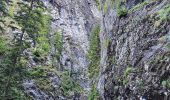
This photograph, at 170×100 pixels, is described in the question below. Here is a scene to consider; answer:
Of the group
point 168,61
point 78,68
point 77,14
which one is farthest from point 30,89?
point 77,14

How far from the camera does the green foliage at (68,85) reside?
37969mm

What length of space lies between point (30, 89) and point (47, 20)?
840 inches

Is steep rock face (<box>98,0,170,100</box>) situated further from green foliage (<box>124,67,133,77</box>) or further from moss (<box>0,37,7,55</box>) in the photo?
moss (<box>0,37,7,55</box>)

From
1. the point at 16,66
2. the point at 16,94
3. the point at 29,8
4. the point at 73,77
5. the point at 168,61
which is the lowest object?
the point at 73,77

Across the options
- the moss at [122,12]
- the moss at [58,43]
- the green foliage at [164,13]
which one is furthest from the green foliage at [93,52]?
the green foliage at [164,13]

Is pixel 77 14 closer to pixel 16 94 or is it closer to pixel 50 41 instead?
pixel 50 41

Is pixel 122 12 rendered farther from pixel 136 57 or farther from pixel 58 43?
pixel 58 43

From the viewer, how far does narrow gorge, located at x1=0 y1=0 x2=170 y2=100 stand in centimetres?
1297

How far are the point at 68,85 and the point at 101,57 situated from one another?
14.7 meters

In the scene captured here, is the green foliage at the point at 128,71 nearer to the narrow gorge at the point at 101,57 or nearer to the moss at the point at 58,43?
the narrow gorge at the point at 101,57

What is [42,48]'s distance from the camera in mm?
43188

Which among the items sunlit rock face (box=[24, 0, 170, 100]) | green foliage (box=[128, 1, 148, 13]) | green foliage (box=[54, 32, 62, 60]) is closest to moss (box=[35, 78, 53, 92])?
sunlit rock face (box=[24, 0, 170, 100])

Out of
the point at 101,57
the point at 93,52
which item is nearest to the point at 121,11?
the point at 101,57

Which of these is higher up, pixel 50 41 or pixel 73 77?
pixel 50 41
